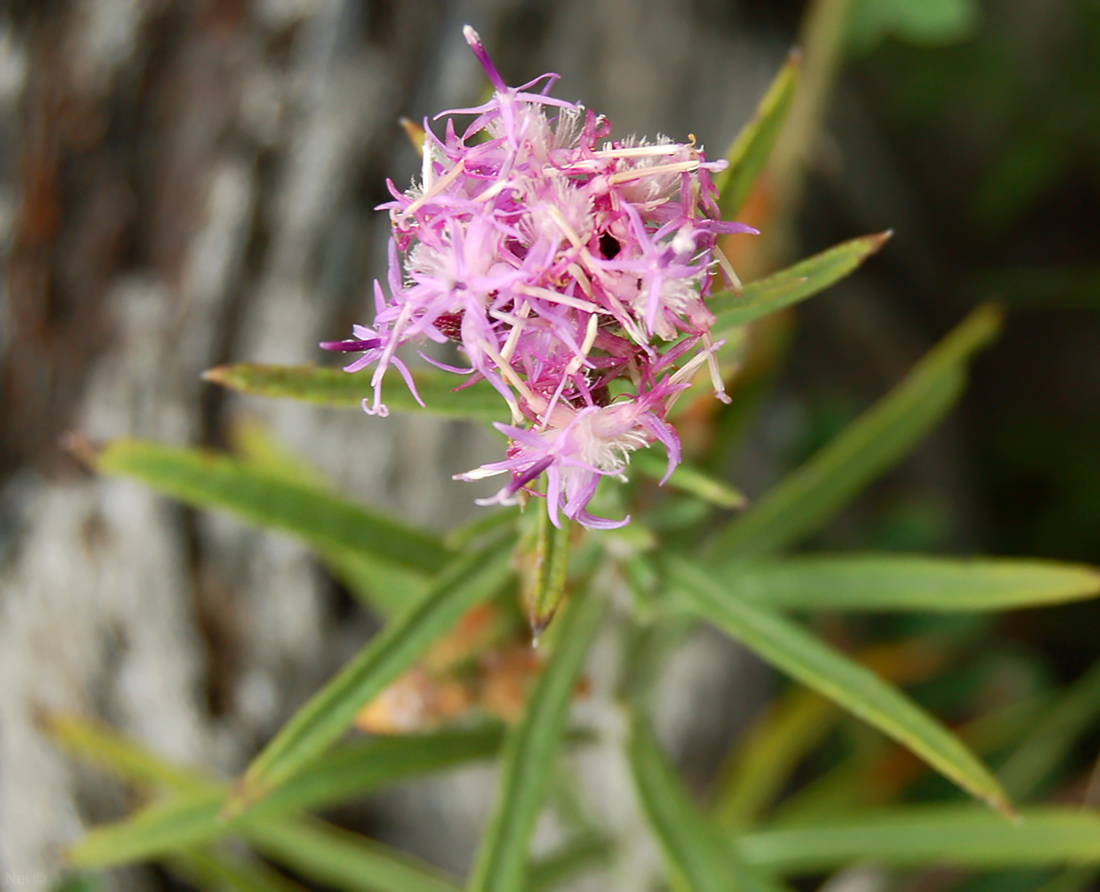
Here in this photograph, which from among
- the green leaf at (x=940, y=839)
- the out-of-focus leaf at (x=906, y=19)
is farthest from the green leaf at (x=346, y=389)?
the out-of-focus leaf at (x=906, y=19)

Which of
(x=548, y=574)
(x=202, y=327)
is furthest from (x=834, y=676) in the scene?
(x=202, y=327)

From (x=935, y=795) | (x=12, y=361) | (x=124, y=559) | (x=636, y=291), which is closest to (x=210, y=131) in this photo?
(x=12, y=361)

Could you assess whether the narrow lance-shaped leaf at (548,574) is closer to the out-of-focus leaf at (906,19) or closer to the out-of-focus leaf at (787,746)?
the out-of-focus leaf at (787,746)

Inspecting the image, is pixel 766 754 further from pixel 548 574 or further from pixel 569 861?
pixel 548 574

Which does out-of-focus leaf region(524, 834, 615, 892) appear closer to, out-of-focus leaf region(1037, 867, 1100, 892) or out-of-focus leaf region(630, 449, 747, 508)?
out-of-focus leaf region(630, 449, 747, 508)

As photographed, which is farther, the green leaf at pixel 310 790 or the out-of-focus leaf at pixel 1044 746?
the out-of-focus leaf at pixel 1044 746

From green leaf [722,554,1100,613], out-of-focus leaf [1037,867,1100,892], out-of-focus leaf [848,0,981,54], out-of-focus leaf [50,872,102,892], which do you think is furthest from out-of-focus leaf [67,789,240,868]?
out-of-focus leaf [848,0,981,54]

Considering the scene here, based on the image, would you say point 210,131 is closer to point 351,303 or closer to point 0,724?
point 351,303
